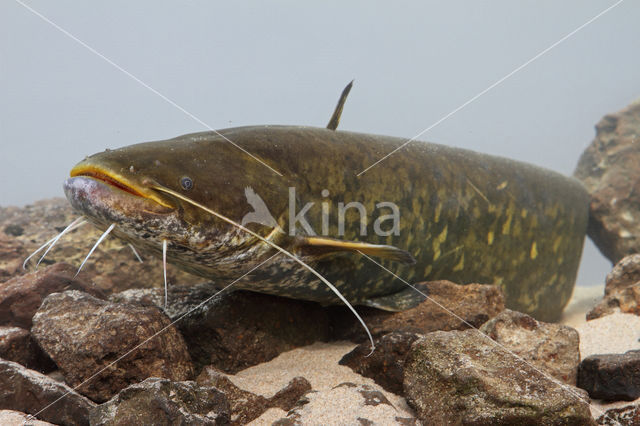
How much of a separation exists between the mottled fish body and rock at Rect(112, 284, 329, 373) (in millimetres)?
168

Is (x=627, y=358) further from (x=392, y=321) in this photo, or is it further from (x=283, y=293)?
(x=283, y=293)

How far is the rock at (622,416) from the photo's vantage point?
4.68ft

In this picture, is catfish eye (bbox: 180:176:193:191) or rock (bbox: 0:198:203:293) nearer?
catfish eye (bbox: 180:176:193:191)

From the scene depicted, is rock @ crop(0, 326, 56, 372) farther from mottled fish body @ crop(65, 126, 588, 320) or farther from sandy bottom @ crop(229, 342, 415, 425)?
sandy bottom @ crop(229, 342, 415, 425)

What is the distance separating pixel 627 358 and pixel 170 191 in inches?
78.0

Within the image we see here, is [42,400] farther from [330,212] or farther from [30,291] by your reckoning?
[330,212]

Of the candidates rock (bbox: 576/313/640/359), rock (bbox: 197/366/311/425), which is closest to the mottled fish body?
rock (bbox: 197/366/311/425)

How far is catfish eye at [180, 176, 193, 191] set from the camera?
1.74 m

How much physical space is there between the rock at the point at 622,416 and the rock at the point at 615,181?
4.03 m

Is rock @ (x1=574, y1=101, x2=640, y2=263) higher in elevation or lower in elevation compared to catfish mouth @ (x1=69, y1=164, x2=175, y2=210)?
lower

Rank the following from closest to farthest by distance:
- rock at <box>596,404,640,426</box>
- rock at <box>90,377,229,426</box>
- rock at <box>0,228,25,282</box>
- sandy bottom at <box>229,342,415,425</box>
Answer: rock at <box>90,377,229,426</box>
rock at <box>596,404,640,426</box>
sandy bottom at <box>229,342,415,425</box>
rock at <box>0,228,25,282</box>

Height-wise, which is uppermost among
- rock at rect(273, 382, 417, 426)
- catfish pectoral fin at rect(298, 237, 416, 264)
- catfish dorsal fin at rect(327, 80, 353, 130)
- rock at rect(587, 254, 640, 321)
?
catfish dorsal fin at rect(327, 80, 353, 130)

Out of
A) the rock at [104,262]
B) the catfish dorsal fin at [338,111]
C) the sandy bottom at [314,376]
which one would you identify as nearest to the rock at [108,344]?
the sandy bottom at [314,376]

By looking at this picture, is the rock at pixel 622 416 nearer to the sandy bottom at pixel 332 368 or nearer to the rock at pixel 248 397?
the sandy bottom at pixel 332 368
